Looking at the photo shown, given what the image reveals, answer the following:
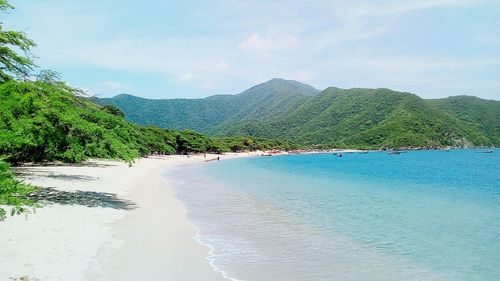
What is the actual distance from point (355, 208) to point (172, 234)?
572 inches

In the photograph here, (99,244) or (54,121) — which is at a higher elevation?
(54,121)

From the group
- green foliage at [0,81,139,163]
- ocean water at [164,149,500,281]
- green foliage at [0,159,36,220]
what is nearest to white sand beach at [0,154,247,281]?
ocean water at [164,149,500,281]

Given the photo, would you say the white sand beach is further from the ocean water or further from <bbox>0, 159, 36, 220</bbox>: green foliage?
<bbox>0, 159, 36, 220</bbox>: green foliage

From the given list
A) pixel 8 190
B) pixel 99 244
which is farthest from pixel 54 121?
pixel 8 190

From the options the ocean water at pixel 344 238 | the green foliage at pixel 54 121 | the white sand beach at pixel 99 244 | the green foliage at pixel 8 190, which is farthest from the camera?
the green foliage at pixel 54 121

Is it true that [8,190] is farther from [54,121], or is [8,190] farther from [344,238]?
[54,121]

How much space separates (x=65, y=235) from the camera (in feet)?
42.9

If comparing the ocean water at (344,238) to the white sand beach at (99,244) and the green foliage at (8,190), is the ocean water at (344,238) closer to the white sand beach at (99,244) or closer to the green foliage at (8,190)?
the white sand beach at (99,244)

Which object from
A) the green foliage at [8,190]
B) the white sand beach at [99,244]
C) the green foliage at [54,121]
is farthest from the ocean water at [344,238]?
the green foliage at [8,190]

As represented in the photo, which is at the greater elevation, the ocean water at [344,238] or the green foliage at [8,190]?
the green foliage at [8,190]

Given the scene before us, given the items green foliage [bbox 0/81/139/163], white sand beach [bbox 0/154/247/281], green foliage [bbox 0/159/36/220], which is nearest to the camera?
green foliage [bbox 0/159/36/220]

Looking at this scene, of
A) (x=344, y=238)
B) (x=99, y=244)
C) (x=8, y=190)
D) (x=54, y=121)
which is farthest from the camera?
(x=54, y=121)

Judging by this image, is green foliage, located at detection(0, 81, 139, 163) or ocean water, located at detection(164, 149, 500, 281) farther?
green foliage, located at detection(0, 81, 139, 163)

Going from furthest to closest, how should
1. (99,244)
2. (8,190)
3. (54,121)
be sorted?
(54,121) < (99,244) < (8,190)
